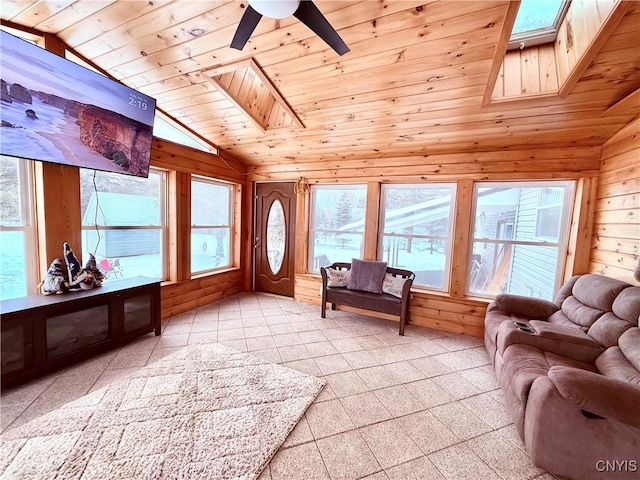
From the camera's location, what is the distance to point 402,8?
1.76 metres

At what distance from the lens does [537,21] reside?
216cm

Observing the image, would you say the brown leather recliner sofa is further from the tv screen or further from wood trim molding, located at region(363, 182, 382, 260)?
the tv screen

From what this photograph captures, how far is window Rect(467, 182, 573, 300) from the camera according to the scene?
3.08 meters

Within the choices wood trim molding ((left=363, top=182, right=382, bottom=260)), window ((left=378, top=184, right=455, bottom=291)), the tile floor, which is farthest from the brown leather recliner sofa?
wood trim molding ((left=363, top=182, right=382, bottom=260))

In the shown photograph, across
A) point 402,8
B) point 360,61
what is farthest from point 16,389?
point 402,8

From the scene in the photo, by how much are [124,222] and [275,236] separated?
7.27ft

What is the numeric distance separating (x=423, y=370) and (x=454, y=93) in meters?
2.59

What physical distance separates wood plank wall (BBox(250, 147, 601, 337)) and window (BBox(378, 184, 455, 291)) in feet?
0.57

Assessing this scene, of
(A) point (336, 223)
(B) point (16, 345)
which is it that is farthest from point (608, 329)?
(B) point (16, 345)

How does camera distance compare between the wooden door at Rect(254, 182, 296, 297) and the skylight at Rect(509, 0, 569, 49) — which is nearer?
the skylight at Rect(509, 0, 569, 49)

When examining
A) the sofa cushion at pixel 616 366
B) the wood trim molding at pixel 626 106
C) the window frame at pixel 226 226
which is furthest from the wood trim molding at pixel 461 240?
the window frame at pixel 226 226

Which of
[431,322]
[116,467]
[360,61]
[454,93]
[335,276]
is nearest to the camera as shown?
[116,467]

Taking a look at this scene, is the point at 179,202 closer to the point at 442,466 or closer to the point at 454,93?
the point at 454,93

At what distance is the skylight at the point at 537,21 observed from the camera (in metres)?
2.03
